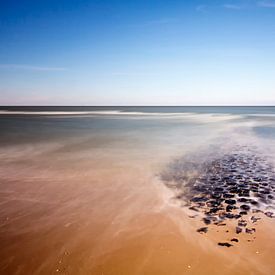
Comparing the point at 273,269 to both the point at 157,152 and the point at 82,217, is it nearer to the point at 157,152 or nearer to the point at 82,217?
the point at 82,217

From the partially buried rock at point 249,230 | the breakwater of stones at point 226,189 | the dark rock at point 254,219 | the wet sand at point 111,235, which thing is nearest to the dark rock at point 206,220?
the breakwater of stones at point 226,189

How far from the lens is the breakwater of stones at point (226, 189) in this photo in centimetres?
666

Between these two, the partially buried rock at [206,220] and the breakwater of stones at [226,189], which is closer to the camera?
the partially buried rock at [206,220]

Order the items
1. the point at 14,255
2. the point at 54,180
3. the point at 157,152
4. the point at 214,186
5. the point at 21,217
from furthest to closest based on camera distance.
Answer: the point at 157,152 < the point at 54,180 < the point at 214,186 < the point at 21,217 < the point at 14,255

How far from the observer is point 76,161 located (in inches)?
531

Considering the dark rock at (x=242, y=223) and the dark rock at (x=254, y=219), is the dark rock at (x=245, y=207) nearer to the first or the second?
the dark rock at (x=254, y=219)

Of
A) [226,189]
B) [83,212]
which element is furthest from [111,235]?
[226,189]

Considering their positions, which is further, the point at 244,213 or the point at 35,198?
the point at 35,198

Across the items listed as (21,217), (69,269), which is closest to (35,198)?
(21,217)

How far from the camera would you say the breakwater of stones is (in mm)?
6664

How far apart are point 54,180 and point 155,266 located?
6377mm

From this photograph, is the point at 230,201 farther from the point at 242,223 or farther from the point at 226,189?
the point at 242,223

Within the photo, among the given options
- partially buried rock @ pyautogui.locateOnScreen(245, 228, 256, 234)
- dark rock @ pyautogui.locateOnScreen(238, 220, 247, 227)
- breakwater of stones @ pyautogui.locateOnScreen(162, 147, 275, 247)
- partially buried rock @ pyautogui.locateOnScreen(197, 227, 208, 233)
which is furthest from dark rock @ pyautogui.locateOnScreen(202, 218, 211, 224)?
partially buried rock @ pyautogui.locateOnScreen(245, 228, 256, 234)

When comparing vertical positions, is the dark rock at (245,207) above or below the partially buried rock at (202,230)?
above
